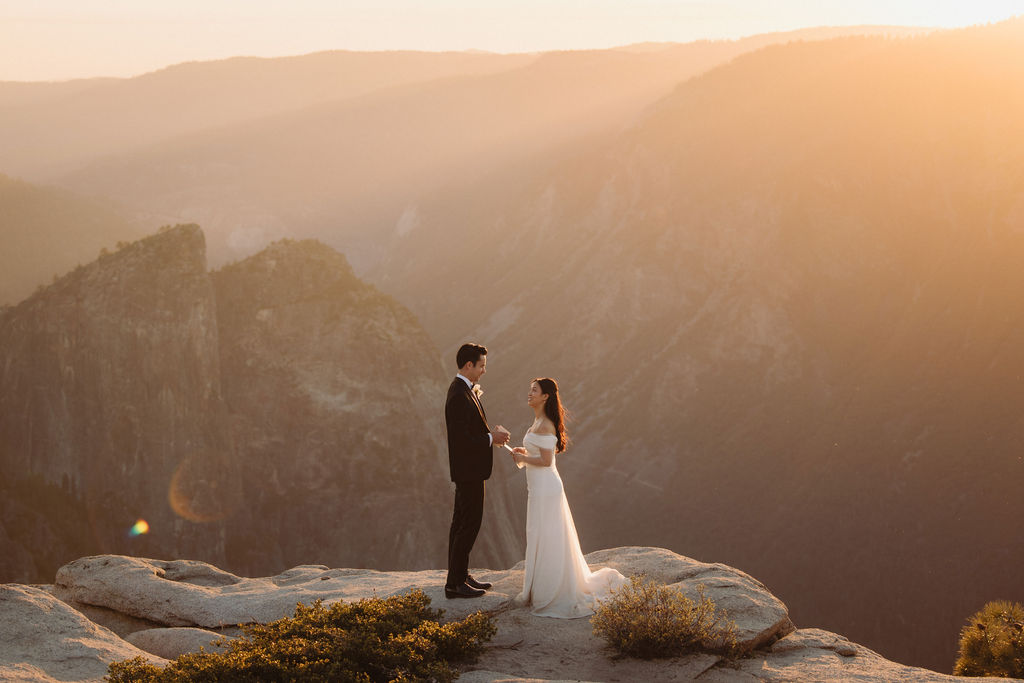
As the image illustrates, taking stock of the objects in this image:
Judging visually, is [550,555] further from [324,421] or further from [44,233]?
[44,233]

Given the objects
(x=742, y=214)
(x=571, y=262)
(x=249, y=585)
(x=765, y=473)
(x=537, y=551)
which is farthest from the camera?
(x=571, y=262)

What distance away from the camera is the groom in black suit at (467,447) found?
32.9 feet

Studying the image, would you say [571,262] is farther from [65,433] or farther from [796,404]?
[65,433]

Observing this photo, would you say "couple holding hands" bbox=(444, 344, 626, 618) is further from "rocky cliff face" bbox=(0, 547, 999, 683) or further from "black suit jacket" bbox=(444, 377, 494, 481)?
"rocky cliff face" bbox=(0, 547, 999, 683)

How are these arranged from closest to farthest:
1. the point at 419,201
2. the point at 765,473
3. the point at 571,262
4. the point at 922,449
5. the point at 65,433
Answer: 1. the point at 65,433
2. the point at 922,449
3. the point at 765,473
4. the point at 571,262
5. the point at 419,201

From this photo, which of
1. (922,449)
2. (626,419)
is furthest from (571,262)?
(922,449)

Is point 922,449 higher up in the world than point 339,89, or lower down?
lower down

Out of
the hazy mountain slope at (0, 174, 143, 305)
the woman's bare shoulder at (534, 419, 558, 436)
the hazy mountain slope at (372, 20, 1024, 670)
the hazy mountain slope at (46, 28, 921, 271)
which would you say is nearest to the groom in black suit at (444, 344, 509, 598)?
the woman's bare shoulder at (534, 419, 558, 436)

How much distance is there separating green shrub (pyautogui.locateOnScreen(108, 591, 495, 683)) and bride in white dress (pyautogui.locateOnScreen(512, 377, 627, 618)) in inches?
40.4

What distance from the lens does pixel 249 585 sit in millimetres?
13656

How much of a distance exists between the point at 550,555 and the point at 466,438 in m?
1.86

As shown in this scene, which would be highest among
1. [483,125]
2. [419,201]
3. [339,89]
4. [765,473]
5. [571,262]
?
[339,89]

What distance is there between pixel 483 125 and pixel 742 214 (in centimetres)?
7017

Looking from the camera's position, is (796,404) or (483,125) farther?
(483,125)
